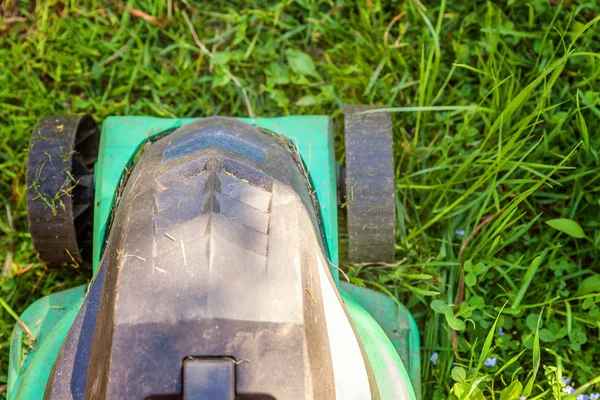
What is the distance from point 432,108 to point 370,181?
1.07 feet

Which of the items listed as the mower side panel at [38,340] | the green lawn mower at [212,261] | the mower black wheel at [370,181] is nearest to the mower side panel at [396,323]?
the green lawn mower at [212,261]

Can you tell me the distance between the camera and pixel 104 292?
57.5 inches

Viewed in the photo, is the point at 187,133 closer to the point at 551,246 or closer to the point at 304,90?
the point at 304,90

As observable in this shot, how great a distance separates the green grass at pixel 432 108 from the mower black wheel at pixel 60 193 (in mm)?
218

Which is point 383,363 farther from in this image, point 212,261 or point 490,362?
point 212,261

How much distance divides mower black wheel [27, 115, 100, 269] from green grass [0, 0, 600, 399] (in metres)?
0.22

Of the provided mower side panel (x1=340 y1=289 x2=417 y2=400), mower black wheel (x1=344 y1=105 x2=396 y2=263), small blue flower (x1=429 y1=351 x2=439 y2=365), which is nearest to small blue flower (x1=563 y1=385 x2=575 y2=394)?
small blue flower (x1=429 y1=351 x2=439 y2=365)

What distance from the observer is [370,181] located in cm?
189

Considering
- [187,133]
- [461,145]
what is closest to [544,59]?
[461,145]

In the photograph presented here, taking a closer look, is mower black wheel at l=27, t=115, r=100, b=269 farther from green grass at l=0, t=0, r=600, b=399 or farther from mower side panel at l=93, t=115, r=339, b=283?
green grass at l=0, t=0, r=600, b=399

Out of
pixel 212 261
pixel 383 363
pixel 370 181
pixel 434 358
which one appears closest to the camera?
pixel 212 261

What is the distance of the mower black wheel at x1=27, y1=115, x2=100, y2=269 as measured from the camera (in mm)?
1911

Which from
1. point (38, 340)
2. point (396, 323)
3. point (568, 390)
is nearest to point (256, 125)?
point (396, 323)

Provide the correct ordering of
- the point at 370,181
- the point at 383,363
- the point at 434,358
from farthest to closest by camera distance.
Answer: the point at 434,358
the point at 370,181
the point at 383,363
